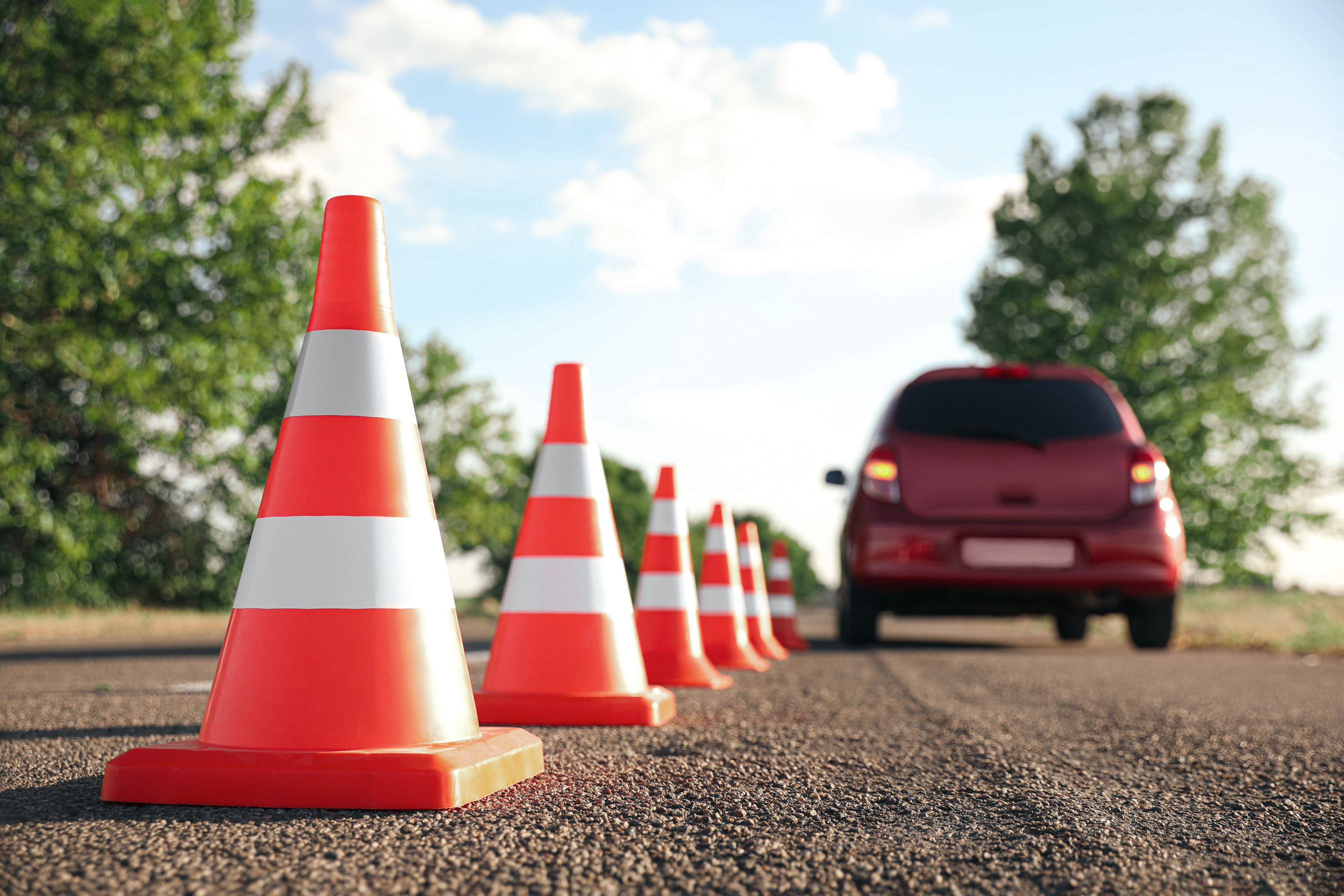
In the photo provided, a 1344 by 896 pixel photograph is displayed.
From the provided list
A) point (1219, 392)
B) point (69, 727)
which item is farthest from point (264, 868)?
point (1219, 392)

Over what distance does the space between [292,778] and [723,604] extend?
5.99 m

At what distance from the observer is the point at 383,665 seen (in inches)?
113

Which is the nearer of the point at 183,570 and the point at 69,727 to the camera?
the point at 69,727

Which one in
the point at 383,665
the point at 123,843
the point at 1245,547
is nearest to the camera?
the point at 123,843

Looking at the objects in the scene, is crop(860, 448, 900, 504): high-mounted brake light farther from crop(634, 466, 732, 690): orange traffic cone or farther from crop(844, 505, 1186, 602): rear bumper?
crop(634, 466, 732, 690): orange traffic cone

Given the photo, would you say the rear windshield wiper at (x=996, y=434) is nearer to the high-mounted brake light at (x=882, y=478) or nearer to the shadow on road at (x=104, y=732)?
the high-mounted brake light at (x=882, y=478)

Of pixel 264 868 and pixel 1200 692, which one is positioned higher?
pixel 264 868

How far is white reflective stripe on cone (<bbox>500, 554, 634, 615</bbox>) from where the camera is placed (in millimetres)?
4551

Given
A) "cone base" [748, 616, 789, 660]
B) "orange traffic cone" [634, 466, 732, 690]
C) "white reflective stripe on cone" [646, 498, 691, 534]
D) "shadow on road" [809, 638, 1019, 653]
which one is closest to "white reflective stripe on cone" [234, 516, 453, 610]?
"orange traffic cone" [634, 466, 732, 690]

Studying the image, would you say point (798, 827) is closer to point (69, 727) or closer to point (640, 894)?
point (640, 894)

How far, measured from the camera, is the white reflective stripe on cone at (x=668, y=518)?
22.3 feet

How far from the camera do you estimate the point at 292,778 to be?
8.67 feet

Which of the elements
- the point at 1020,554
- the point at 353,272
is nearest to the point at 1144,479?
the point at 1020,554

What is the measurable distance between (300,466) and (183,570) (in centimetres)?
2071
